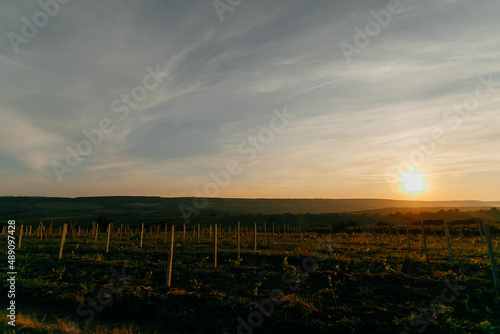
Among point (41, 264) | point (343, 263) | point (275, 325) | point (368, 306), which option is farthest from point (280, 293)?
point (41, 264)

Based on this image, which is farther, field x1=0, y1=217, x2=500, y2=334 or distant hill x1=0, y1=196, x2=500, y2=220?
distant hill x1=0, y1=196, x2=500, y2=220

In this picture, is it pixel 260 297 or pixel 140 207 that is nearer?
pixel 260 297

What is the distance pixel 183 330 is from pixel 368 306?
20.2 ft

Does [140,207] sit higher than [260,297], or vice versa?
[140,207]

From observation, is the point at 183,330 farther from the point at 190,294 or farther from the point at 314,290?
the point at 314,290

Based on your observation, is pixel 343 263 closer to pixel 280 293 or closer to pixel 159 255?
pixel 280 293

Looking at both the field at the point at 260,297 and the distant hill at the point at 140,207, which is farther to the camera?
the distant hill at the point at 140,207

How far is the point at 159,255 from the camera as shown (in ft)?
62.0

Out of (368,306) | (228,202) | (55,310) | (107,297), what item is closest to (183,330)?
(107,297)

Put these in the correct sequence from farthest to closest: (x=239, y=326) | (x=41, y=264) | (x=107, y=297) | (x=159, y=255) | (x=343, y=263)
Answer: (x=159, y=255) → (x=41, y=264) → (x=343, y=263) → (x=107, y=297) → (x=239, y=326)

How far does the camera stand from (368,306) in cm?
923

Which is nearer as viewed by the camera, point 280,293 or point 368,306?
point 368,306

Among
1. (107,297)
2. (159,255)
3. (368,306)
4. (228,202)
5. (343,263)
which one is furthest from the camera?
(228,202)

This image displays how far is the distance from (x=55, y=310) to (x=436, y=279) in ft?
50.9
